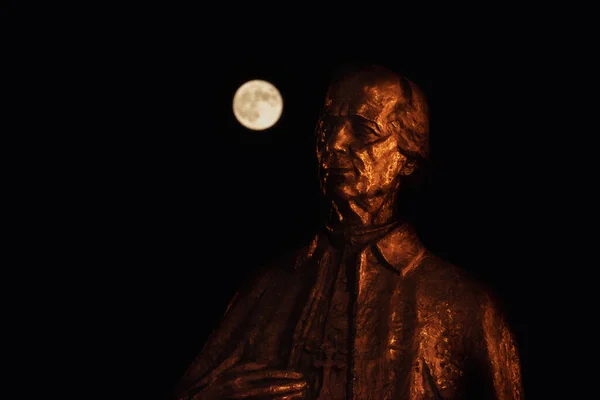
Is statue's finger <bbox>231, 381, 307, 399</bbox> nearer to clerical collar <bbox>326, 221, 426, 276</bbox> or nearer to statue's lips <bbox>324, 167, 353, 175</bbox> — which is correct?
clerical collar <bbox>326, 221, 426, 276</bbox>

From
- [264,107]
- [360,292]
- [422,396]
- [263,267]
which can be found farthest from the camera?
[264,107]

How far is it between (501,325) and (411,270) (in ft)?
1.15

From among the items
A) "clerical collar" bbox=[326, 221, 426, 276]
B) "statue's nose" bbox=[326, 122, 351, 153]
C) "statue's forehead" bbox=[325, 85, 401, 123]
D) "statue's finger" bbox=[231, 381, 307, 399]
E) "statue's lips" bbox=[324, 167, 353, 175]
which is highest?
"statue's forehead" bbox=[325, 85, 401, 123]

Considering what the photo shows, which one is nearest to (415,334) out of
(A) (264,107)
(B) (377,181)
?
(B) (377,181)

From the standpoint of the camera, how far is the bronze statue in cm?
412

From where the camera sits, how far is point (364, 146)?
14.5 feet

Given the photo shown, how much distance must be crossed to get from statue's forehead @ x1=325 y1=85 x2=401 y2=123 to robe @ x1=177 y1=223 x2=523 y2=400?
38 centimetres

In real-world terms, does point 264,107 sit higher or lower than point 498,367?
higher

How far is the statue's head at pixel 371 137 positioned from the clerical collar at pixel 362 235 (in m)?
0.12

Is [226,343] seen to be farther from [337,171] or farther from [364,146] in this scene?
[364,146]

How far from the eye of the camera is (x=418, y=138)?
4.48 meters

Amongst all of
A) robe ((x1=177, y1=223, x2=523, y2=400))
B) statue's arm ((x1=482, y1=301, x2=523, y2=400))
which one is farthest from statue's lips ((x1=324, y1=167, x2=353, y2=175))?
statue's arm ((x1=482, y1=301, x2=523, y2=400))

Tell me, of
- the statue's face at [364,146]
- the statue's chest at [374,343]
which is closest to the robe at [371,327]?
the statue's chest at [374,343]

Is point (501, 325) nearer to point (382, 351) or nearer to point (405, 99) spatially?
point (382, 351)
